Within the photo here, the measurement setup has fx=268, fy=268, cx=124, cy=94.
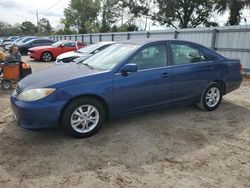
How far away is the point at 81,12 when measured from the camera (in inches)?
2653

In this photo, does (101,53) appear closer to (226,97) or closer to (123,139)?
(123,139)

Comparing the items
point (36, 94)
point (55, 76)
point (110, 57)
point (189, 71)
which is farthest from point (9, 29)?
point (36, 94)

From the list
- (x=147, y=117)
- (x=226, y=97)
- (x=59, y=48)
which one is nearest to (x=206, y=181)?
(x=147, y=117)

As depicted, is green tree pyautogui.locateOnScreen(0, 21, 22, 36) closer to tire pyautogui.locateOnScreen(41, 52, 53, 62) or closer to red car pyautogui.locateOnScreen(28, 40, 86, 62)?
red car pyautogui.locateOnScreen(28, 40, 86, 62)

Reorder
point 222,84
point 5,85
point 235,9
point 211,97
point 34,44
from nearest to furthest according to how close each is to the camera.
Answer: point 211,97, point 222,84, point 5,85, point 34,44, point 235,9

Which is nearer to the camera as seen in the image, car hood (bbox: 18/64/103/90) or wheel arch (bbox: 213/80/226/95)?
car hood (bbox: 18/64/103/90)

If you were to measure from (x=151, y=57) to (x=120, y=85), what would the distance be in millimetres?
880

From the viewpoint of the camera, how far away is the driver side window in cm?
462

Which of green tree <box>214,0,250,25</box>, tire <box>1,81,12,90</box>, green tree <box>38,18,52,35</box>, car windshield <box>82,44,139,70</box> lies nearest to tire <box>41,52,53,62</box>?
tire <box>1,81,12,90</box>

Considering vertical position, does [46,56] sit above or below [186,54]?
below

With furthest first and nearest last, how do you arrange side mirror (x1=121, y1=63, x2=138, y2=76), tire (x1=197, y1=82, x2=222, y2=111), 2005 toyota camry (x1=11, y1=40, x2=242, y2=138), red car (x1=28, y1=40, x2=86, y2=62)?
red car (x1=28, y1=40, x2=86, y2=62)
tire (x1=197, y1=82, x2=222, y2=111)
side mirror (x1=121, y1=63, x2=138, y2=76)
2005 toyota camry (x1=11, y1=40, x2=242, y2=138)

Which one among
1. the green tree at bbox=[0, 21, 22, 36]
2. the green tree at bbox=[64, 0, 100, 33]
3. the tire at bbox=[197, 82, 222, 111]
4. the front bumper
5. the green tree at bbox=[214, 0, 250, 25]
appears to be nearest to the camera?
the front bumper

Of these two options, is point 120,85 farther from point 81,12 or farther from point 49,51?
point 81,12

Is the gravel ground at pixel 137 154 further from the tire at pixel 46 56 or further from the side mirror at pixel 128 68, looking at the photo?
the tire at pixel 46 56
